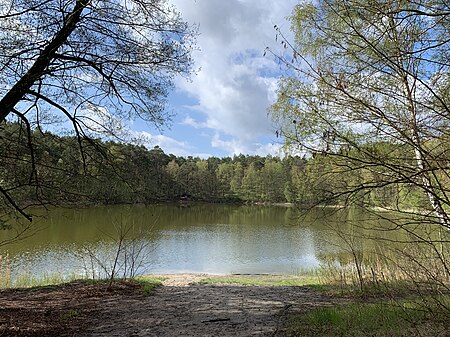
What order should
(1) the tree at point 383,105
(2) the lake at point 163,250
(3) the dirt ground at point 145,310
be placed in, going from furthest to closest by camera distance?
(2) the lake at point 163,250
(3) the dirt ground at point 145,310
(1) the tree at point 383,105

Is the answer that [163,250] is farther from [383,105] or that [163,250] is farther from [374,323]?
[383,105]

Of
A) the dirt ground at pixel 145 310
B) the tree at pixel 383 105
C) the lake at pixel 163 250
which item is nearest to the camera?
the tree at pixel 383 105

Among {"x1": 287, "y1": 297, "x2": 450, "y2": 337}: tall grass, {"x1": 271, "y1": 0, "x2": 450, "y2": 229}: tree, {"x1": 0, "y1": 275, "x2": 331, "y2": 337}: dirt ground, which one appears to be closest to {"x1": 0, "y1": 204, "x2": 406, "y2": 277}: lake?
{"x1": 0, "y1": 275, "x2": 331, "y2": 337}: dirt ground

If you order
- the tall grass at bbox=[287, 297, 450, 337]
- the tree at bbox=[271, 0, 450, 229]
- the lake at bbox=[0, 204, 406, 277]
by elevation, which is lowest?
the lake at bbox=[0, 204, 406, 277]

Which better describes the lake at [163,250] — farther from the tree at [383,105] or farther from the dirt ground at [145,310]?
the tree at [383,105]

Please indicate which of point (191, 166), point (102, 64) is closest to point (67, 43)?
point (102, 64)

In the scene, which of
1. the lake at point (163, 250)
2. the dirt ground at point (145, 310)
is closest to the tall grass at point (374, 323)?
→ the dirt ground at point (145, 310)

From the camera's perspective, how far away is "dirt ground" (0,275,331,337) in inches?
179

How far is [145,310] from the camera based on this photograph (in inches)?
227

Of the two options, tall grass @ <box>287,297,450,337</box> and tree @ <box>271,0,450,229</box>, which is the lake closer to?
tall grass @ <box>287,297,450,337</box>

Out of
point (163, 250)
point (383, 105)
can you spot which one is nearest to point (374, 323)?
point (383, 105)

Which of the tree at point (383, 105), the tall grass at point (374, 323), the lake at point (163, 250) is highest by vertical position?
the tree at point (383, 105)

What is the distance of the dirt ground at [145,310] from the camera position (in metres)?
4.55

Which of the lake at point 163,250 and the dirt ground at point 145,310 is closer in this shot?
the dirt ground at point 145,310
